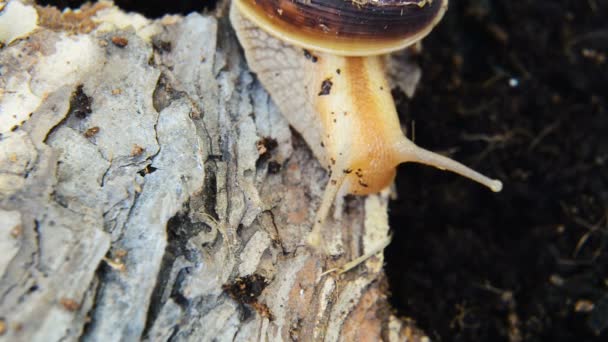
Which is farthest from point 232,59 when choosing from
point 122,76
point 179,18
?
point 122,76

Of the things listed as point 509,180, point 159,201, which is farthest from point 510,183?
point 159,201

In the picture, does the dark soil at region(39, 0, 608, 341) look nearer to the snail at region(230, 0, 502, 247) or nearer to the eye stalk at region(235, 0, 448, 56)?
the snail at region(230, 0, 502, 247)

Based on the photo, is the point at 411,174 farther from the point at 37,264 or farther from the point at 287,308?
the point at 37,264

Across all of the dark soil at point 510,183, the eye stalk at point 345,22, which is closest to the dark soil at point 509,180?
the dark soil at point 510,183

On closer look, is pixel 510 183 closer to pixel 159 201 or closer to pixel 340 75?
pixel 340 75

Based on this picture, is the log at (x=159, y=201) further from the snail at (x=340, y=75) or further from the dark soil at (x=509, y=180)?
the dark soil at (x=509, y=180)
